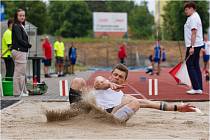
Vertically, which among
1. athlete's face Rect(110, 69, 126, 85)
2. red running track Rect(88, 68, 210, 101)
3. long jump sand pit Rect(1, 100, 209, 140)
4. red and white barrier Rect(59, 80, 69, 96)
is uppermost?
athlete's face Rect(110, 69, 126, 85)

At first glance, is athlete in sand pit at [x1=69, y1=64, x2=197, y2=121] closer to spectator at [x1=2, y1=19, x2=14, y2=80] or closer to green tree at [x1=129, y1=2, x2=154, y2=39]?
spectator at [x1=2, y1=19, x2=14, y2=80]

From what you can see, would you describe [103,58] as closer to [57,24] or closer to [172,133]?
[57,24]

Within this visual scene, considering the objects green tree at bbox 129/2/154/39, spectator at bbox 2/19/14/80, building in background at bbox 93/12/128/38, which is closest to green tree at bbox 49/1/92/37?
green tree at bbox 129/2/154/39

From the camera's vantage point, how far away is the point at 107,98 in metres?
6.61

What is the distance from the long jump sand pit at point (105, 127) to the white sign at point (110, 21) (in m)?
53.7

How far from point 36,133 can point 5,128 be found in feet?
2.13

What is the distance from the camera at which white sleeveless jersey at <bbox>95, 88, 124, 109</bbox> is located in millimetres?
6570

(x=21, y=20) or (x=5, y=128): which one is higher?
(x=21, y=20)

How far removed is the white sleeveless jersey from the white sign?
2155 inches

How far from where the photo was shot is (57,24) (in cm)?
7188

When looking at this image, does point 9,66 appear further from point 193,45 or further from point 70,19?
point 70,19

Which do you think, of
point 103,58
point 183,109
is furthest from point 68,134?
point 103,58

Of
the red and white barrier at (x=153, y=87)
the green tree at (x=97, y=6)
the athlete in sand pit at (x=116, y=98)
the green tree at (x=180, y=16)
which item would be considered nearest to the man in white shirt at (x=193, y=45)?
the red and white barrier at (x=153, y=87)

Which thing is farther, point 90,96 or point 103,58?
point 103,58
